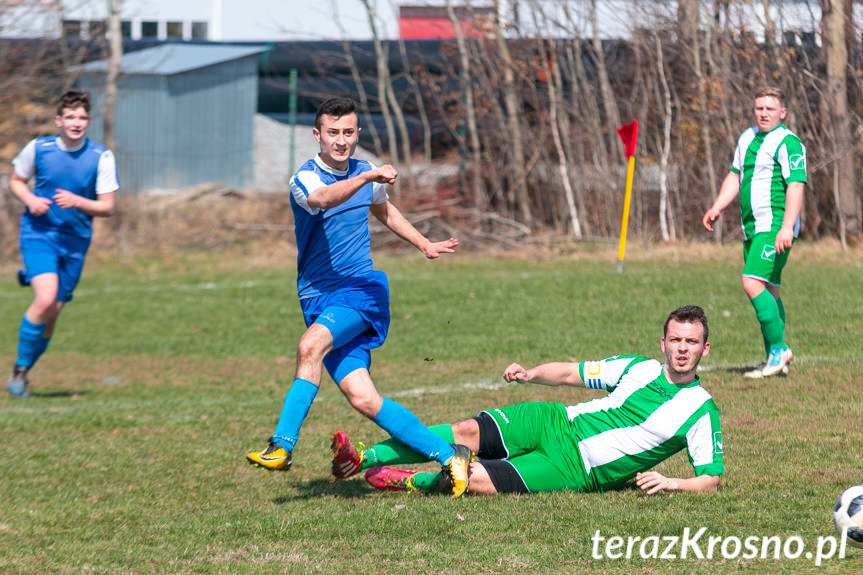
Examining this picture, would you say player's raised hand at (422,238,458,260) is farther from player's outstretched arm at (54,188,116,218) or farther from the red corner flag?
the red corner flag

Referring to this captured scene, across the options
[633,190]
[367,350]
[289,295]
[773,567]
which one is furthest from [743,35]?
[773,567]

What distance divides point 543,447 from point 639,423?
500 mm

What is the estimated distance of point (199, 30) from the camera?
110ft

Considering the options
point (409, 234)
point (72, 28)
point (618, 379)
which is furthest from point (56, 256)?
point (72, 28)

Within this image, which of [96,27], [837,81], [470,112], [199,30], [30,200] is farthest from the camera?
[199,30]

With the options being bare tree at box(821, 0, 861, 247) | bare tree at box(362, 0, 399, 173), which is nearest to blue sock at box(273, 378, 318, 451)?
bare tree at box(821, 0, 861, 247)

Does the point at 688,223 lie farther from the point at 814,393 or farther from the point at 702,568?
the point at 702,568

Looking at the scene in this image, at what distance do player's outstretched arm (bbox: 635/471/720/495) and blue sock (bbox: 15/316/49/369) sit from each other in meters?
5.75

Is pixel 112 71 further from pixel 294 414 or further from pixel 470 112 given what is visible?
pixel 294 414

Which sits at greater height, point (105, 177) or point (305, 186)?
point (305, 186)

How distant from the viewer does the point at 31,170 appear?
28.4 ft

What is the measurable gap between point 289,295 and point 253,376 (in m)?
4.34

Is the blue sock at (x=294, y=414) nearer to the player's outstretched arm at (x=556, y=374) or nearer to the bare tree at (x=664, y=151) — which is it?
the player's outstretched arm at (x=556, y=374)

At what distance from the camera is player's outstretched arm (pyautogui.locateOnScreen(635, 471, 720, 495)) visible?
4.76m
